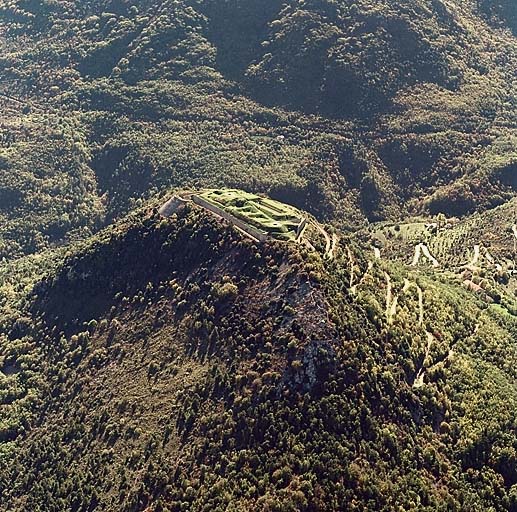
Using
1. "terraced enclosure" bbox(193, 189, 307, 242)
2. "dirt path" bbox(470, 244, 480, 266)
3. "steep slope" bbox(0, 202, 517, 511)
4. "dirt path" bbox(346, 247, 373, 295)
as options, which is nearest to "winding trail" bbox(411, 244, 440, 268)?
"dirt path" bbox(470, 244, 480, 266)

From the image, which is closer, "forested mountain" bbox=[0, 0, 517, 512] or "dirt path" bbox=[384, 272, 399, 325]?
"forested mountain" bbox=[0, 0, 517, 512]

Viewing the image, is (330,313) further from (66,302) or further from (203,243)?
(66,302)

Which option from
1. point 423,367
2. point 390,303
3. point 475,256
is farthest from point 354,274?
point 475,256

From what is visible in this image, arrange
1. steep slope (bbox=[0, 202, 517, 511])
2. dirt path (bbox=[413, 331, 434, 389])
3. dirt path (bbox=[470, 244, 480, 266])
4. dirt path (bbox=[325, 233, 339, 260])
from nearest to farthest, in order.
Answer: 1. steep slope (bbox=[0, 202, 517, 511])
2. dirt path (bbox=[413, 331, 434, 389])
3. dirt path (bbox=[325, 233, 339, 260])
4. dirt path (bbox=[470, 244, 480, 266])

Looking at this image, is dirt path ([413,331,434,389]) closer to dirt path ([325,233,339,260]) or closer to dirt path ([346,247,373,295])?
dirt path ([346,247,373,295])

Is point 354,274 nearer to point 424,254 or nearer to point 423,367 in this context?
point 423,367
